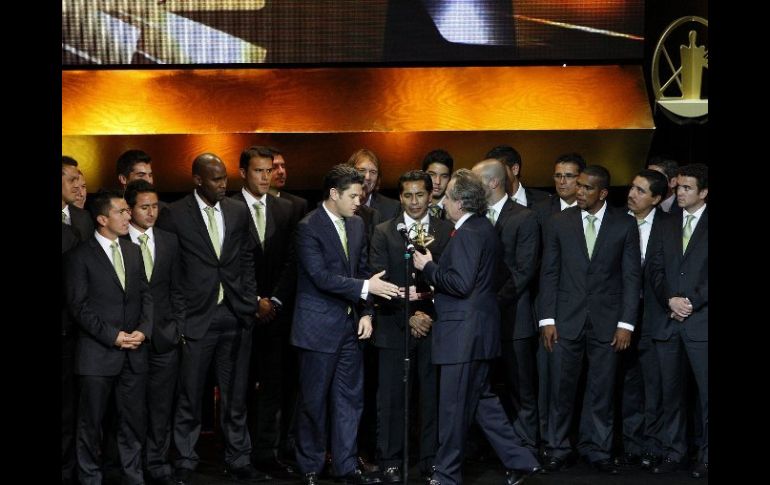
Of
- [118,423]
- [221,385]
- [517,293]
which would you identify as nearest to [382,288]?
[517,293]

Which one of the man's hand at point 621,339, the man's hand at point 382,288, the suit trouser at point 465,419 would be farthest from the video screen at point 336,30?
the suit trouser at point 465,419

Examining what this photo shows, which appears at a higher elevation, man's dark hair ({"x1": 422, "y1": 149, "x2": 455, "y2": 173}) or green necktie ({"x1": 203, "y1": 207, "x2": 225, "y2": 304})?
man's dark hair ({"x1": 422, "y1": 149, "x2": 455, "y2": 173})

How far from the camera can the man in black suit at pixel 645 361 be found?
6.91m

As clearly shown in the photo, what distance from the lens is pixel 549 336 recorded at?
22.6 ft

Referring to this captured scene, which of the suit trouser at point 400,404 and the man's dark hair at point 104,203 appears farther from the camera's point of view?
the suit trouser at point 400,404

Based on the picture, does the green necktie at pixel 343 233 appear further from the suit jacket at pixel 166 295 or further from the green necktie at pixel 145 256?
the green necktie at pixel 145 256

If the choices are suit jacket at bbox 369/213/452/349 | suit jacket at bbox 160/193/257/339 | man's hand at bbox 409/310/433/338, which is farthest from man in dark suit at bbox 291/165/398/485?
suit jacket at bbox 160/193/257/339

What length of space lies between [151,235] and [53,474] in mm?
2235

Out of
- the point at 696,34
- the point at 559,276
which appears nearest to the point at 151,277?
the point at 559,276

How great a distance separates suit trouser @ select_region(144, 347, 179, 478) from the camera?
6.33 m

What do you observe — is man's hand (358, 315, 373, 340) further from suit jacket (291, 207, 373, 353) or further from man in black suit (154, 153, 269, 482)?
man in black suit (154, 153, 269, 482)

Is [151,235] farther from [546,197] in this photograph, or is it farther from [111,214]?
[546,197]

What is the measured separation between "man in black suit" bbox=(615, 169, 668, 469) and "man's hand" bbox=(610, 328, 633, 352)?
201 millimetres

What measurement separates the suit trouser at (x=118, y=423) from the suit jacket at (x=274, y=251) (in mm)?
1132
